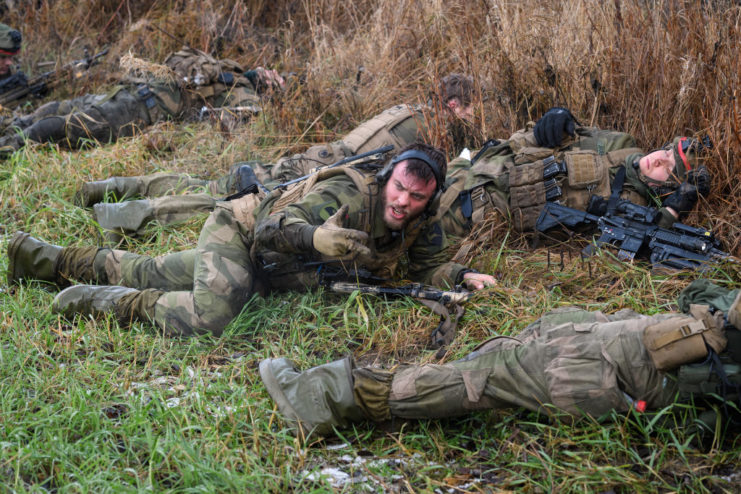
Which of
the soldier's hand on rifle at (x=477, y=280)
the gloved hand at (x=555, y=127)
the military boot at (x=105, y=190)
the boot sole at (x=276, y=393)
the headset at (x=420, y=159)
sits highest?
the headset at (x=420, y=159)

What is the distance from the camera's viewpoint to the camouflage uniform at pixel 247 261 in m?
3.60

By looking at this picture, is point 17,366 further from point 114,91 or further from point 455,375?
point 114,91

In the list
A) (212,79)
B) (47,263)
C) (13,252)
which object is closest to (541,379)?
(47,263)

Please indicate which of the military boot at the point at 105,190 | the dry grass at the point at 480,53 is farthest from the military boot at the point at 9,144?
the dry grass at the point at 480,53

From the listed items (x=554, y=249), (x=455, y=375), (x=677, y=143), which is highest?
(x=677, y=143)

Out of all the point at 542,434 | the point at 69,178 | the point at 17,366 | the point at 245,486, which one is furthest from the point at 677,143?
the point at 69,178

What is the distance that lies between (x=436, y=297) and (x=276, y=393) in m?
1.19

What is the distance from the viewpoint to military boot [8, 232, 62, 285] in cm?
404

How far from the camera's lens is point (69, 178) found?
5379 millimetres

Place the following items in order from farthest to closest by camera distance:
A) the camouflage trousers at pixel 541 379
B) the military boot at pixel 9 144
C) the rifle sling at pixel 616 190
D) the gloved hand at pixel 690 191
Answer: the military boot at pixel 9 144
the rifle sling at pixel 616 190
the gloved hand at pixel 690 191
the camouflage trousers at pixel 541 379

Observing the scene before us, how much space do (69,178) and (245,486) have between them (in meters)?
3.82

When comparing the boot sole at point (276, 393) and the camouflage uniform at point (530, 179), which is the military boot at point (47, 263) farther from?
the camouflage uniform at point (530, 179)

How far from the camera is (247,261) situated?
3852mm

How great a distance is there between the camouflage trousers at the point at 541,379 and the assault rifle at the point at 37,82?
638 cm
